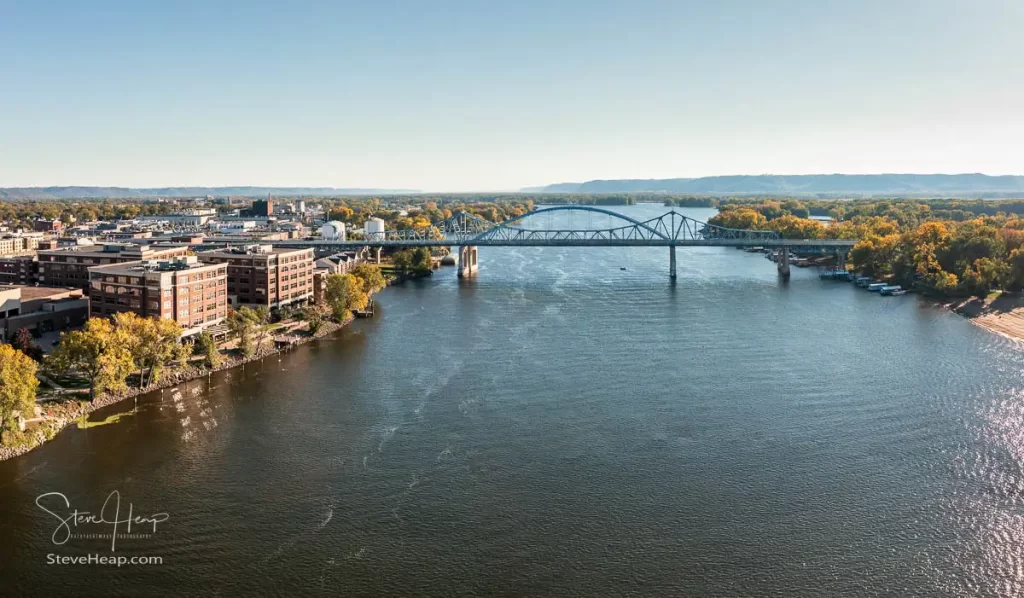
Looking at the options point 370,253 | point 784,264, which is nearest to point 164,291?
point 370,253

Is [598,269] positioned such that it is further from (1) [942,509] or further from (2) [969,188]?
(2) [969,188]

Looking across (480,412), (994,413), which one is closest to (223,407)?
(480,412)

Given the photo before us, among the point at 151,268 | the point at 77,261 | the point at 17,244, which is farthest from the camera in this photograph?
the point at 17,244

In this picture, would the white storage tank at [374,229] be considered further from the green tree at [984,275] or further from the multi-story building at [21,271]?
the green tree at [984,275]

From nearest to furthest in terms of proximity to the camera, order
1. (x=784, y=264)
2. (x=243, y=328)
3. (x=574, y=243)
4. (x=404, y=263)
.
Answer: (x=243, y=328)
(x=784, y=264)
(x=404, y=263)
(x=574, y=243)

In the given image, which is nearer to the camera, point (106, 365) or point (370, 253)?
point (106, 365)

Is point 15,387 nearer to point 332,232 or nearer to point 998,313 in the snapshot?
point 998,313
